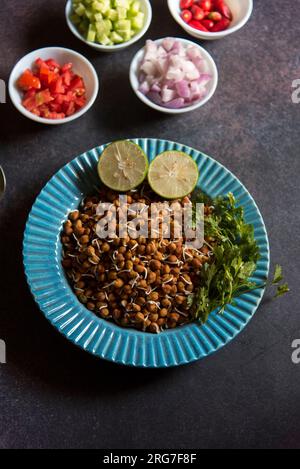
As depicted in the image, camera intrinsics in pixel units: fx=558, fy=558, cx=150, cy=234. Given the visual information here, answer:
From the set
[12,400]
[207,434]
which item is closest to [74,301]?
[12,400]

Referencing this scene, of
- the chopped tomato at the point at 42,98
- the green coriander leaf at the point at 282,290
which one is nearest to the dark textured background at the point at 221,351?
the green coriander leaf at the point at 282,290

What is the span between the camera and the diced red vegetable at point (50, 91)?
2.36m

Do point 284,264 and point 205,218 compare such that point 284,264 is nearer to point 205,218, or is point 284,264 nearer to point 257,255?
point 257,255

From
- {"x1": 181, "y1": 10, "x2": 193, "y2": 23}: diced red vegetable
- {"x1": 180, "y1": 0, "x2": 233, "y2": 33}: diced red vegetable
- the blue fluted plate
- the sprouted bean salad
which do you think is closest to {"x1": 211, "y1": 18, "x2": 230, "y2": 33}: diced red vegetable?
{"x1": 180, "y1": 0, "x2": 233, "y2": 33}: diced red vegetable

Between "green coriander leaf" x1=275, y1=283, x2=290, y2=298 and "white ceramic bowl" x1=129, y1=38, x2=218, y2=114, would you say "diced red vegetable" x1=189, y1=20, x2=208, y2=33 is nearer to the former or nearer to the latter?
"white ceramic bowl" x1=129, y1=38, x2=218, y2=114

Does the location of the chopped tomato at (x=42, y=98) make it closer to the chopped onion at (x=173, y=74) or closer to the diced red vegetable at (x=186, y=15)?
the chopped onion at (x=173, y=74)

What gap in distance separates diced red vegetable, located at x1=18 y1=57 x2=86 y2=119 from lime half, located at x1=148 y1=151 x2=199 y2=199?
1.57 feet

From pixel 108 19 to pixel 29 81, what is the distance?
0.44m

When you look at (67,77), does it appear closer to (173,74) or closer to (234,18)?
(173,74)

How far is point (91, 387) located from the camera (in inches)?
85.4

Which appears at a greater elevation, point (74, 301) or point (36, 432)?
point (74, 301)

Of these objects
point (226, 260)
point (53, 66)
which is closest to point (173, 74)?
point (53, 66)

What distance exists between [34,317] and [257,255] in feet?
3.00
